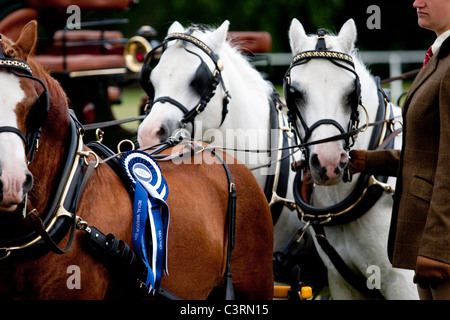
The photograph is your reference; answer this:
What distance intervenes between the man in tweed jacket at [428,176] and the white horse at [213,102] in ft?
4.16

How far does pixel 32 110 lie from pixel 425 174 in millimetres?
1223

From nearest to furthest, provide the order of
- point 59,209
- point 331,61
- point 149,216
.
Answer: point 59,209, point 149,216, point 331,61

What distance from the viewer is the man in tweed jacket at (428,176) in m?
1.96

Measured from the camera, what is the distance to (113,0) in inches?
228

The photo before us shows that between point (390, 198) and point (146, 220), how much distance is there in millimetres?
1246

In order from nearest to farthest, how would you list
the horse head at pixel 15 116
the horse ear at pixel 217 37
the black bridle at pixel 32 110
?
the horse head at pixel 15 116 < the black bridle at pixel 32 110 < the horse ear at pixel 217 37

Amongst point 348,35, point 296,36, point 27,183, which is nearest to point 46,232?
point 27,183

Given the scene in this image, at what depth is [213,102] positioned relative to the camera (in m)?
3.31

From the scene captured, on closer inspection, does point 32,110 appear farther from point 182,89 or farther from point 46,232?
point 182,89

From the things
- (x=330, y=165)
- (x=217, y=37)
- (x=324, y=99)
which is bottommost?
(x=330, y=165)

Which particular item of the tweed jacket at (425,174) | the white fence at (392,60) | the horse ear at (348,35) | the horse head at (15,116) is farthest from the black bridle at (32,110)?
the white fence at (392,60)

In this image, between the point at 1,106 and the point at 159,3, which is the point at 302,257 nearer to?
the point at 1,106

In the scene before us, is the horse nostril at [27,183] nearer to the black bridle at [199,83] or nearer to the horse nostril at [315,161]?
the horse nostril at [315,161]
